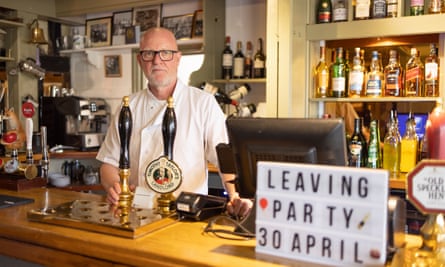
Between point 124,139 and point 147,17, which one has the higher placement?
point 147,17

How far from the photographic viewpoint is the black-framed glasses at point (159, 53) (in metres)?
2.07

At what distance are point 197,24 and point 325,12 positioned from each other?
121cm

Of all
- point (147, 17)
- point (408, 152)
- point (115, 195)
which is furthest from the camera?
point (147, 17)

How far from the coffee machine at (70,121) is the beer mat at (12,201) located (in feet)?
6.45

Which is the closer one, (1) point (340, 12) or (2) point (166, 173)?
(2) point (166, 173)

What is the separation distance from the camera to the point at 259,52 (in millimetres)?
3490

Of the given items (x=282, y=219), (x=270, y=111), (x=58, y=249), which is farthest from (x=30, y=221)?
(x=270, y=111)

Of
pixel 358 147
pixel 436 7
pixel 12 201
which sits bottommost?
pixel 12 201

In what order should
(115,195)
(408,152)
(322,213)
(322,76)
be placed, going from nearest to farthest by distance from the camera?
(322,213)
(115,195)
(408,152)
(322,76)

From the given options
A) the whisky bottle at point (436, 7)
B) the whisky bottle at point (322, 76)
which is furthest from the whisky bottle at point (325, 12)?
the whisky bottle at point (436, 7)

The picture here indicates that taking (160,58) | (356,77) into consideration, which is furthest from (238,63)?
(160,58)

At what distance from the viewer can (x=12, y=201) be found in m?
1.75

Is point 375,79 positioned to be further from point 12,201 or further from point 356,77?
point 12,201

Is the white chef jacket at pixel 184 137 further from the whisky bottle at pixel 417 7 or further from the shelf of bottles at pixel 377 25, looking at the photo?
the whisky bottle at pixel 417 7
